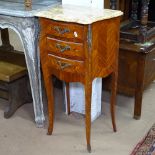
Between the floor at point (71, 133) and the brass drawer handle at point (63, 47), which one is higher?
the brass drawer handle at point (63, 47)

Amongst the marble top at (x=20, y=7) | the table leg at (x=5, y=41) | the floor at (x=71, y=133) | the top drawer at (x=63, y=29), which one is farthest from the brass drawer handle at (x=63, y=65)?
the table leg at (x=5, y=41)

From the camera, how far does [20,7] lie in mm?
1893

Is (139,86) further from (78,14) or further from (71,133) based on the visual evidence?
(78,14)

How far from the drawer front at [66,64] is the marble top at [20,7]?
30cm

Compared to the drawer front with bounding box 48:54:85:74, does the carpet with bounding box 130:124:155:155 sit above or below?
below

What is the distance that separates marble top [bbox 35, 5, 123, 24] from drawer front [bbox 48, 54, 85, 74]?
0.23m

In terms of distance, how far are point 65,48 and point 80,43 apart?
0.33 ft

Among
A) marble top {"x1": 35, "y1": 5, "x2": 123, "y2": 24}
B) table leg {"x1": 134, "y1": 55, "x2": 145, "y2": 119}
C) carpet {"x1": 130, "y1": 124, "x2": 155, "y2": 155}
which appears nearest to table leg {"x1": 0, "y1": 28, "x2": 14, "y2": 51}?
marble top {"x1": 35, "y1": 5, "x2": 123, "y2": 24}

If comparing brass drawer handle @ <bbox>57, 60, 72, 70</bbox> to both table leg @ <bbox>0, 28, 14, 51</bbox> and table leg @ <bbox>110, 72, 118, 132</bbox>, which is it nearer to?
table leg @ <bbox>110, 72, 118, 132</bbox>

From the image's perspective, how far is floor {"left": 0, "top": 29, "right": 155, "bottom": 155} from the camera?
1863 mm

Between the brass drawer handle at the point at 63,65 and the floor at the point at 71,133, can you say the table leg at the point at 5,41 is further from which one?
the brass drawer handle at the point at 63,65

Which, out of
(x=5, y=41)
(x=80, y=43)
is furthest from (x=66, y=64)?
(x=5, y=41)

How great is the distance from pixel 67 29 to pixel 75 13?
13 centimetres

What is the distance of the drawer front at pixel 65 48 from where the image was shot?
160 cm
